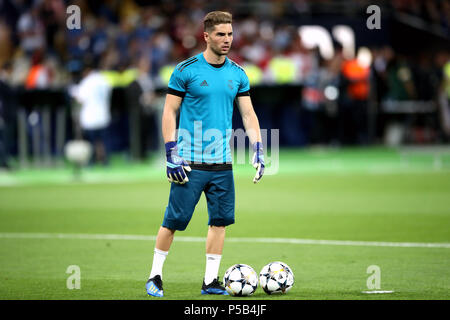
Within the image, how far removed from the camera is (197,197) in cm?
880

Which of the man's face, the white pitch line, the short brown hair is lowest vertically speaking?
the white pitch line

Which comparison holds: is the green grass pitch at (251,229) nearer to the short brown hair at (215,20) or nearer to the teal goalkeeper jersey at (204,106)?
the teal goalkeeper jersey at (204,106)

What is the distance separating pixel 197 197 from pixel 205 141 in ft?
1.71


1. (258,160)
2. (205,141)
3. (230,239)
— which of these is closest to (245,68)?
(230,239)

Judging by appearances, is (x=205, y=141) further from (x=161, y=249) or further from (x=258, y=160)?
(x=161, y=249)

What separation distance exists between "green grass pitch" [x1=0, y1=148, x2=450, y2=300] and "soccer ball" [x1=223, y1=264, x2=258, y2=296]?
0.30ft

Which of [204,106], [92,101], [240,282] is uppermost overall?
[92,101]

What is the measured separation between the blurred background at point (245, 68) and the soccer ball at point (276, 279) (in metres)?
15.5

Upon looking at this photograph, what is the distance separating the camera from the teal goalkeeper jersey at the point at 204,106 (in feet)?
28.2

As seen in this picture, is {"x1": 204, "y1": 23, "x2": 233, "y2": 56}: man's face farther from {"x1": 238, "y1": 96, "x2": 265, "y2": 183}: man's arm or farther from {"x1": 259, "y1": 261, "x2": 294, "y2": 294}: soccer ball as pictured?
{"x1": 259, "y1": 261, "x2": 294, "y2": 294}: soccer ball

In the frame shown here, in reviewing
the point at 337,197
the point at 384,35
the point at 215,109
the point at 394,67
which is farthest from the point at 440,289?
the point at 384,35

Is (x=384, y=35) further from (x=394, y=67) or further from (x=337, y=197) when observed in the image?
(x=337, y=197)

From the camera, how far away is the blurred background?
84.9 ft
